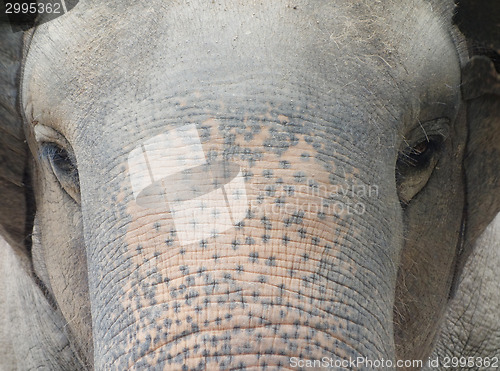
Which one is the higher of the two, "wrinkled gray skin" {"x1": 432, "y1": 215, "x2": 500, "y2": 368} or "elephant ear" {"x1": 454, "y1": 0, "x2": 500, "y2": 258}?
"elephant ear" {"x1": 454, "y1": 0, "x2": 500, "y2": 258}

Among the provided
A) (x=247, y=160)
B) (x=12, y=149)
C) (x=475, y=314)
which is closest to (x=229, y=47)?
(x=247, y=160)

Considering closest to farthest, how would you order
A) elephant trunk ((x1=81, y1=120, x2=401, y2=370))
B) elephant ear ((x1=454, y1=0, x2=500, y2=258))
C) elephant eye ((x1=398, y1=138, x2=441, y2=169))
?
1. elephant trunk ((x1=81, y1=120, x2=401, y2=370))
2. elephant eye ((x1=398, y1=138, x2=441, y2=169))
3. elephant ear ((x1=454, y1=0, x2=500, y2=258))

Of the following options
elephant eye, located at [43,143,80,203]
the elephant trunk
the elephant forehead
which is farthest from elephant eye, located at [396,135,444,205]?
elephant eye, located at [43,143,80,203]

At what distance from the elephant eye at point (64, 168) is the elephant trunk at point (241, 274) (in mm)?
474

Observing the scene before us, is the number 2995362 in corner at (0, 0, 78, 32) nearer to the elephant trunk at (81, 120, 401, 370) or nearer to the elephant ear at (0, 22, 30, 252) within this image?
the elephant ear at (0, 22, 30, 252)

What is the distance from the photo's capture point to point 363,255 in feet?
6.00

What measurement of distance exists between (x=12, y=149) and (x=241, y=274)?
1.19m

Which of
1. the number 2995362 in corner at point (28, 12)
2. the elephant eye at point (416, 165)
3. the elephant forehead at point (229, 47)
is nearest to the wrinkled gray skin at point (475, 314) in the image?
the elephant eye at point (416, 165)

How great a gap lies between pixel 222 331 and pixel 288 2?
34.1 inches

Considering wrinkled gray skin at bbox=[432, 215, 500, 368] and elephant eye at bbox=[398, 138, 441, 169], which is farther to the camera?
wrinkled gray skin at bbox=[432, 215, 500, 368]

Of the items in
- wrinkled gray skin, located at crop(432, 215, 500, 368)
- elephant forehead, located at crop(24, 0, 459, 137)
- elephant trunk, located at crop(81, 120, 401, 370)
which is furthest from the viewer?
wrinkled gray skin, located at crop(432, 215, 500, 368)

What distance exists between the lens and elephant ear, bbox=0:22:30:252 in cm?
236

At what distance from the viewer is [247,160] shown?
68.3 inches

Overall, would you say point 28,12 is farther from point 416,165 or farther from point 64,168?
point 416,165
